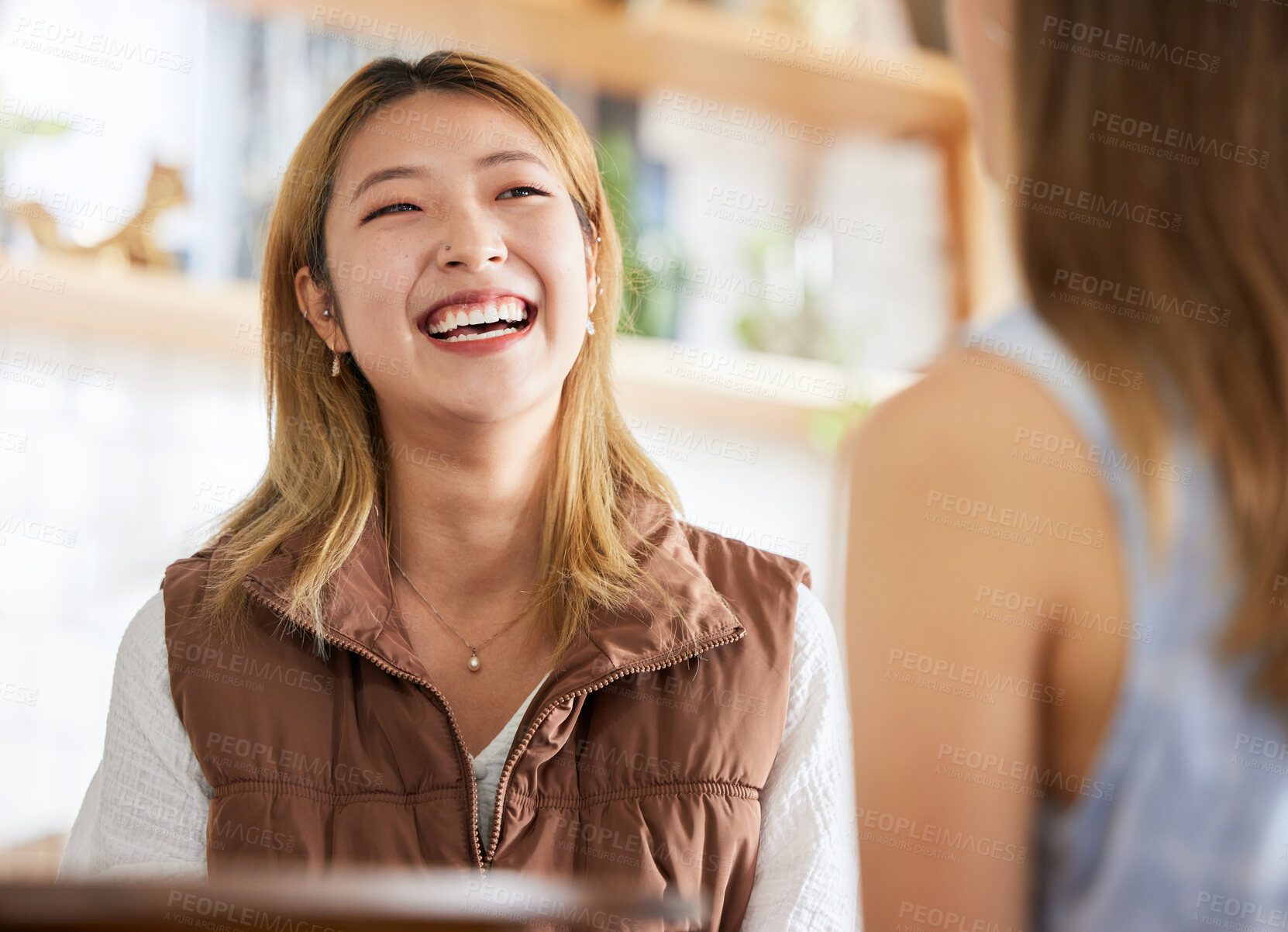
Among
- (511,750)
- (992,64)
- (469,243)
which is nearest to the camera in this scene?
(992,64)

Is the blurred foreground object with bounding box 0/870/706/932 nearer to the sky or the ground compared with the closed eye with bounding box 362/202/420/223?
nearer to the ground

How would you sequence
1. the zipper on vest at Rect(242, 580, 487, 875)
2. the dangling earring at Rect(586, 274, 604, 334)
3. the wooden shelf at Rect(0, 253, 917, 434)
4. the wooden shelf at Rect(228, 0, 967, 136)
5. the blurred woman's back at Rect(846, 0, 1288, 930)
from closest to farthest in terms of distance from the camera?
the blurred woman's back at Rect(846, 0, 1288, 930)
the zipper on vest at Rect(242, 580, 487, 875)
the dangling earring at Rect(586, 274, 604, 334)
the wooden shelf at Rect(0, 253, 917, 434)
the wooden shelf at Rect(228, 0, 967, 136)

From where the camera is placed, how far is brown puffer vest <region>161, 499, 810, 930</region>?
974 millimetres

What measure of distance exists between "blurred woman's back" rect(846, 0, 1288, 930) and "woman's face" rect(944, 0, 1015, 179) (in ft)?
0.20

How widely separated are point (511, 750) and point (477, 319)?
43 cm

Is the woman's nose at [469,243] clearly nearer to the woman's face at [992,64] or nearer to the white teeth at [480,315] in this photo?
the white teeth at [480,315]

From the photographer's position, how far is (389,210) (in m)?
1.16

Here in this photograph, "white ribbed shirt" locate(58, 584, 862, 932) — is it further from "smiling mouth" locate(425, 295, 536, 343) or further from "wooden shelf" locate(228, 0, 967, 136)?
"wooden shelf" locate(228, 0, 967, 136)

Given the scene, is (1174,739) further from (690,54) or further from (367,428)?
(690,54)

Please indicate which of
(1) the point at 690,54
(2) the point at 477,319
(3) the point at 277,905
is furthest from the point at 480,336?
(1) the point at 690,54

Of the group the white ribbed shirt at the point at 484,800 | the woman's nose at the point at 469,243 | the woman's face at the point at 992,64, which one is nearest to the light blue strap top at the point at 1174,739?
the woman's face at the point at 992,64

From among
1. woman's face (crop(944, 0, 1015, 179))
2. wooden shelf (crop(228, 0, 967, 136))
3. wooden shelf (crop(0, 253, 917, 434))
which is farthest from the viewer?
wooden shelf (crop(228, 0, 967, 136))

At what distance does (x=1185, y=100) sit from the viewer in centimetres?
74

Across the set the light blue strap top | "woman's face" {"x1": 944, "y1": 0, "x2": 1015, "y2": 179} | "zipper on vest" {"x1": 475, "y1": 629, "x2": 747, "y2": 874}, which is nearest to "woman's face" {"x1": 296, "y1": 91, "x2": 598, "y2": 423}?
"zipper on vest" {"x1": 475, "y1": 629, "x2": 747, "y2": 874}
